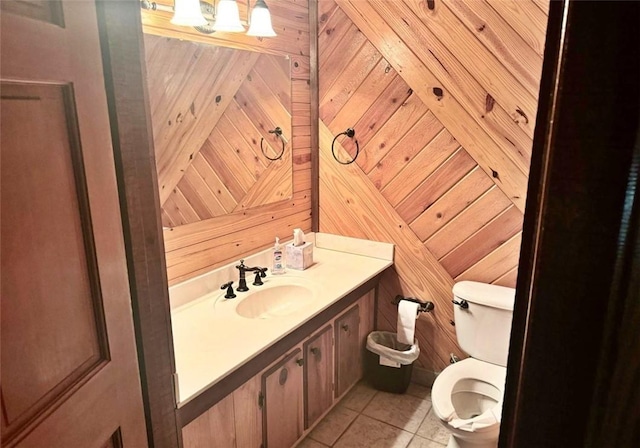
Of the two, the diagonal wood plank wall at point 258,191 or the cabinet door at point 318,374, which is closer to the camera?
the diagonal wood plank wall at point 258,191

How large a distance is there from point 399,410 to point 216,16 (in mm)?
2248

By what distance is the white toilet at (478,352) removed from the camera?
206 cm

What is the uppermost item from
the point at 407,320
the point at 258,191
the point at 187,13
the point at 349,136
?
the point at 187,13

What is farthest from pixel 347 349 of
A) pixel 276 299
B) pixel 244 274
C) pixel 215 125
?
pixel 215 125

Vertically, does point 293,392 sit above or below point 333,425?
above

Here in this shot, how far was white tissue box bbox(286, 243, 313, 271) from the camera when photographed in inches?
95.6

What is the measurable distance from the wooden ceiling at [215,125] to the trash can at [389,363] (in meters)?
1.04

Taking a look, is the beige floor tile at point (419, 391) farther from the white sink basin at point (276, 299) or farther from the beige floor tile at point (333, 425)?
the white sink basin at point (276, 299)

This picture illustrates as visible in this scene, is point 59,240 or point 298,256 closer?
point 59,240

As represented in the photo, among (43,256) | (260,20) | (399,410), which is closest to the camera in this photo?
(43,256)

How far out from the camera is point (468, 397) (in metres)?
2.15

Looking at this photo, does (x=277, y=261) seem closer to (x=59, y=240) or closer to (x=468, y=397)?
(x=468, y=397)

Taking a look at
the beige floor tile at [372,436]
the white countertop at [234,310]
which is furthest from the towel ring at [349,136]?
the beige floor tile at [372,436]

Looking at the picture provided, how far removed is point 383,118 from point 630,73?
7.01 ft
